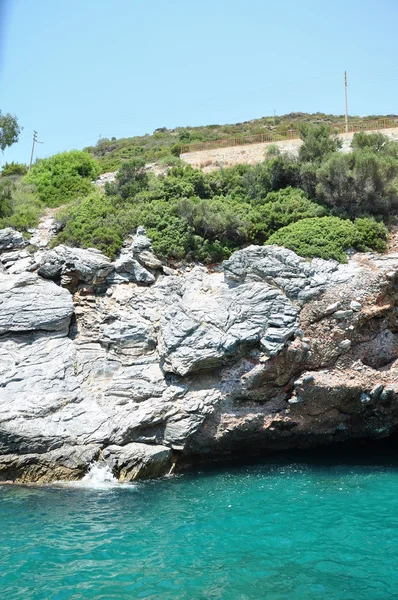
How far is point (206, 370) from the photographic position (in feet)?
55.2

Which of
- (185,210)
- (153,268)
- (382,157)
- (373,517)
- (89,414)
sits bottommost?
(373,517)

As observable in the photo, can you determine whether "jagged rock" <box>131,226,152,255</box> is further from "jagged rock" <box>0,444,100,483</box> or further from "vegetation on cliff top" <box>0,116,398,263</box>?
"jagged rock" <box>0,444,100,483</box>

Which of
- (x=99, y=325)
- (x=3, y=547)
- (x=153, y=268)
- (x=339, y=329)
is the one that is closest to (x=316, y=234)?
(x=339, y=329)

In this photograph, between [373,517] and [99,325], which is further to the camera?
[99,325]

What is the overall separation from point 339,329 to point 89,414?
829cm

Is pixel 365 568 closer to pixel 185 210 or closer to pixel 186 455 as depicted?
pixel 186 455

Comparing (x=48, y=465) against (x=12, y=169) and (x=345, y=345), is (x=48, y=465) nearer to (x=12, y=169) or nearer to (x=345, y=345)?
(x=345, y=345)

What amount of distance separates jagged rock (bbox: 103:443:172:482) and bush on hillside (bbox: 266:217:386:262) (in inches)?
341

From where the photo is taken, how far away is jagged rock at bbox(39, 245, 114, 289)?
19.7 meters

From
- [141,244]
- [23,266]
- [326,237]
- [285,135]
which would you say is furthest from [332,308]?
[285,135]

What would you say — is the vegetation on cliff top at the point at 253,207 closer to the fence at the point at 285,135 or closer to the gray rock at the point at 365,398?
the gray rock at the point at 365,398

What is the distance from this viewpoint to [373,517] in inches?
491

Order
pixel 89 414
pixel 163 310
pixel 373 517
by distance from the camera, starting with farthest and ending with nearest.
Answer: pixel 163 310 → pixel 89 414 → pixel 373 517

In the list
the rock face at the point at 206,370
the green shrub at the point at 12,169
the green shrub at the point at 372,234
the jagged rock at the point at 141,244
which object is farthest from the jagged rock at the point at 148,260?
the green shrub at the point at 12,169
